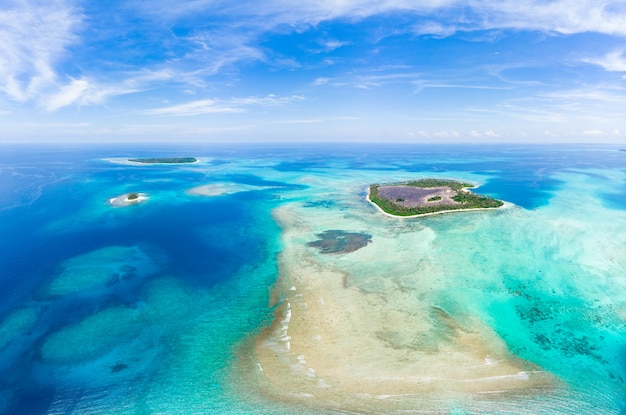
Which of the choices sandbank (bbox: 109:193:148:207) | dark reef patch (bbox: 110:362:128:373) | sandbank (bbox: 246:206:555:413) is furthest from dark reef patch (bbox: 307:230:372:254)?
sandbank (bbox: 109:193:148:207)

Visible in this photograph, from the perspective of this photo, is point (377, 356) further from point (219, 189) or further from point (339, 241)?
point (219, 189)

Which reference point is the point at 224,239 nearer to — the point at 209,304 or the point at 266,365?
the point at 209,304

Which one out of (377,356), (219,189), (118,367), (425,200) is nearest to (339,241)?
(377,356)

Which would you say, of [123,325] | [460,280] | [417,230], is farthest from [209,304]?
[417,230]

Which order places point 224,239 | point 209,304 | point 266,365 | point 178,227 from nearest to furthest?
point 266,365
point 209,304
point 224,239
point 178,227

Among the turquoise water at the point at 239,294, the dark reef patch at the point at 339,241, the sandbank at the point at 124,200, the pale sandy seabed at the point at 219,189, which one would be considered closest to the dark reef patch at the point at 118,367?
the turquoise water at the point at 239,294

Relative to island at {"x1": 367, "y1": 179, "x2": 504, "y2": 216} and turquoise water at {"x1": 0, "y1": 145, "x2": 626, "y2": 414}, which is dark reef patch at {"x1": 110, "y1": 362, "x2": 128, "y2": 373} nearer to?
turquoise water at {"x1": 0, "y1": 145, "x2": 626, "y2": 414}
